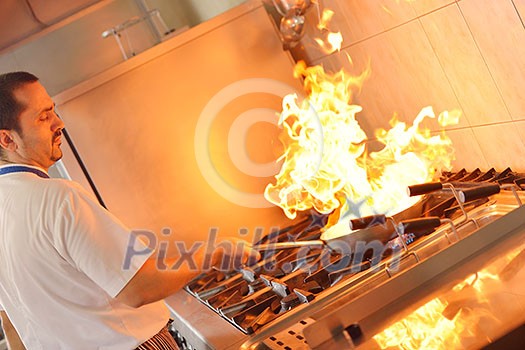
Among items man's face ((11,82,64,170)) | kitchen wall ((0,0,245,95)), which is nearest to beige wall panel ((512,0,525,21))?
man's face ((11,82,64,170))

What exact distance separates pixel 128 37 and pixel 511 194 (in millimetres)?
2204

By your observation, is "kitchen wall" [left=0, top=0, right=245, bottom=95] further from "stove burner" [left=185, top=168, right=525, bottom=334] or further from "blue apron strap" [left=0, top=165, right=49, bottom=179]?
"blue apron strap" [left=0, top=165, right=49, bottom=179]

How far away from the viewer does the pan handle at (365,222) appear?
171 cm

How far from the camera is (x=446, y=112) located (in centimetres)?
214

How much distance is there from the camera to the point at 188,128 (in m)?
2.71

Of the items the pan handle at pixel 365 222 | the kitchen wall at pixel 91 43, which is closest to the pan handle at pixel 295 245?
the pan handle at pixel 365 222

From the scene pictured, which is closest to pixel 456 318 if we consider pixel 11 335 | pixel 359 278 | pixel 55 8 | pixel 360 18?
pixel 359 278

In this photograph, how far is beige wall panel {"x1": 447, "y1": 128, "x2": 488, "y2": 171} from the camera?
2.10 metres

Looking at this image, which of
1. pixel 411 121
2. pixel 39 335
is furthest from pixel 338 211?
pixel 39 335

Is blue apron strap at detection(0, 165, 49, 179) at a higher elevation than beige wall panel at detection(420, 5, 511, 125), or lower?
higher

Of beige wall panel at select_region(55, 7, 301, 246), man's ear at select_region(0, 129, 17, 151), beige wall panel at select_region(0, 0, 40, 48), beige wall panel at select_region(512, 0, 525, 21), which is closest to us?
beige wall panel at select_region(512, 0, 525, 21)

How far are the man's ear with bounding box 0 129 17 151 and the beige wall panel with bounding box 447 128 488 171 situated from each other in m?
1.26

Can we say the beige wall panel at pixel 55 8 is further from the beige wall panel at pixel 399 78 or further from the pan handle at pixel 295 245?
the pan handle at pixel 295 245

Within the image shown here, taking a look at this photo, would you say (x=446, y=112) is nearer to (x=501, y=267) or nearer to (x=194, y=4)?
(x=501, y=267)
